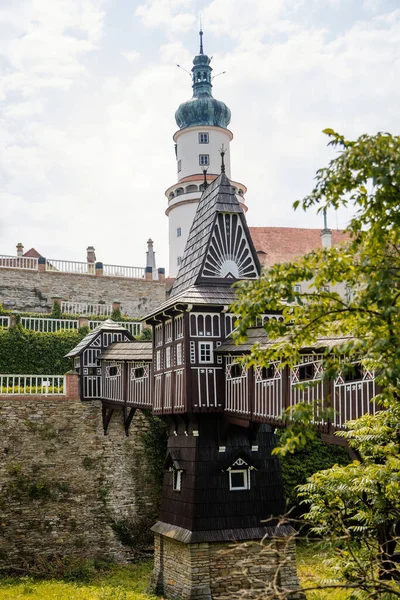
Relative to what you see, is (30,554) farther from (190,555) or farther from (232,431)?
(232,431)

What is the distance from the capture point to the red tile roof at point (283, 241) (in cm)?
4475

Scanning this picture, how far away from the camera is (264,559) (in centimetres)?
1891

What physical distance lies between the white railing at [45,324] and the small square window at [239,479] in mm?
12579

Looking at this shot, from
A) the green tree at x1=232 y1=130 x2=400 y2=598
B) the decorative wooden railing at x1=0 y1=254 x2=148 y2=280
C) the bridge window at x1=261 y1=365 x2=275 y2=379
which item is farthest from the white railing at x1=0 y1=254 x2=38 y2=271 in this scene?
the green tree at x1=232 y1=130 x2=400 y2=598

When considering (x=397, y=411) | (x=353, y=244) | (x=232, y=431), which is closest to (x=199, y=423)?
(x=232, y=431)

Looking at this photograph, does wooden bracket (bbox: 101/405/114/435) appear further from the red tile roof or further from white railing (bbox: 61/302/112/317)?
the red tile roof

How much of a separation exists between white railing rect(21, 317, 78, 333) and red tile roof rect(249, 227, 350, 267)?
17.1 metres

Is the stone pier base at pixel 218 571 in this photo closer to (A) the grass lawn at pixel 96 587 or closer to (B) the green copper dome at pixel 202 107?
(A) the grass lawn at pixel 96 587

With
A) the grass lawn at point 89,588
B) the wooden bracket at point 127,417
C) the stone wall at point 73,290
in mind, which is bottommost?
the grass lawn at point 89,588

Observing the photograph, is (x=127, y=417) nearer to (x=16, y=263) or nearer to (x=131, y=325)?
(x=131, y=325)

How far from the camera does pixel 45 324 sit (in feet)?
99.1

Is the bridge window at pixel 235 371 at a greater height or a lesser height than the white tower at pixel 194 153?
lesser

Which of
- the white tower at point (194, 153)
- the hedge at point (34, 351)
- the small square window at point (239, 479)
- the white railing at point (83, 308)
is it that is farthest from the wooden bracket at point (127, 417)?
the white tower at point (194, 153)

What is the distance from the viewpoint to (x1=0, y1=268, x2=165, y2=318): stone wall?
35.1 metres
